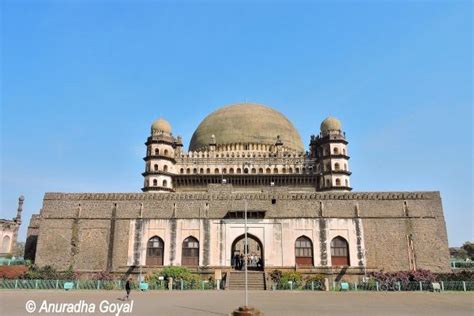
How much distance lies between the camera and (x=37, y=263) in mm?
30344

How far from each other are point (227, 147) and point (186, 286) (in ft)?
81.5

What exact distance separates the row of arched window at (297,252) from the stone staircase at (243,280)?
3337 mm

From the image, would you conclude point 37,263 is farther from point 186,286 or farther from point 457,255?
point 457,255

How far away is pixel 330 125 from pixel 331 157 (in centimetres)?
407

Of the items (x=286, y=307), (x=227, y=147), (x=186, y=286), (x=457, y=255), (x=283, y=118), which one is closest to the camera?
(x=286, y=307)

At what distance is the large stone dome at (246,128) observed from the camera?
49156mm

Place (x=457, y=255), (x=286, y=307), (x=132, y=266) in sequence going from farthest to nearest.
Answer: (x=457, y=255), (x=132, y=266), (x=286, y=307)

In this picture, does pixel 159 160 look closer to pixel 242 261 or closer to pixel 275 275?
pixel 242 261

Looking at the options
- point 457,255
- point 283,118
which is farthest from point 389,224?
point 457,255

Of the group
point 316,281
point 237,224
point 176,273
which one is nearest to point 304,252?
point 316,281

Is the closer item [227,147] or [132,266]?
[132,266]

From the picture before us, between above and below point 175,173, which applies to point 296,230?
below

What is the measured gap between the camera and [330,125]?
45.3 meters

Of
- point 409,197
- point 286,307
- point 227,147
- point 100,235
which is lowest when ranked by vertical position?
point 286,307
